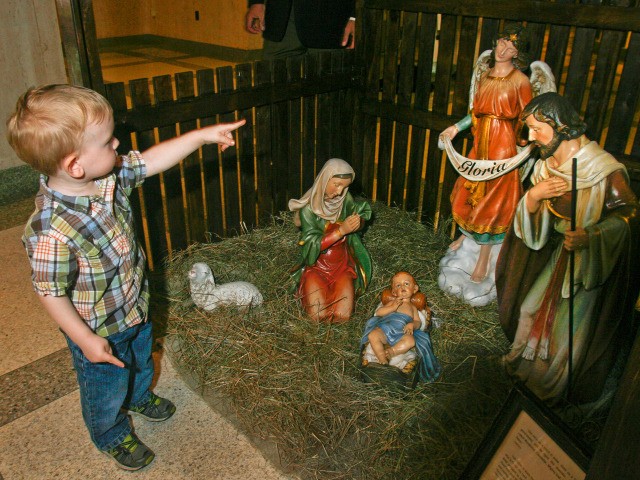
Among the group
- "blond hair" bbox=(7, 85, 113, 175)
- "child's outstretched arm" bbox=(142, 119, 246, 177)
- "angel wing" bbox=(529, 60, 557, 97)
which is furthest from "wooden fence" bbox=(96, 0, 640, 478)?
"blond hair" bbox=(7, 85, 113, 175)

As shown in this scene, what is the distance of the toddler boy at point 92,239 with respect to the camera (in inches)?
85.8

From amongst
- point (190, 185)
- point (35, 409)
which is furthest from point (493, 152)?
point (35, 409)

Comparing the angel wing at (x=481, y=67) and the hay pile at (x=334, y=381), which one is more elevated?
the angel wing at (x=481, y=67)

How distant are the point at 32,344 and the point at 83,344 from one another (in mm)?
1797

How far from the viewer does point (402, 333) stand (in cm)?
319

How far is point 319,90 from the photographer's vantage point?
5133mm

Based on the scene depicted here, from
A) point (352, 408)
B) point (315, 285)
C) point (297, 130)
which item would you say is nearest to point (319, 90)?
point (297, 130)

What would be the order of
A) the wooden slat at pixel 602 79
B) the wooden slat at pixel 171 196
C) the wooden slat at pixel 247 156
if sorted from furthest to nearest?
the wooden slat at pixel 247 156, the wooden slat at pixel 171 196, the wooden slat at pixel 602 79

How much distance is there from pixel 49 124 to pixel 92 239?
1.61 feet

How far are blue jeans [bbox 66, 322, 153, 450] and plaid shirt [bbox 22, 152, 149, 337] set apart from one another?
0.17m

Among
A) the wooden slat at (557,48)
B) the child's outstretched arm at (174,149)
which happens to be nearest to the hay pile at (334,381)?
the child's outstretched arm at (174,149)

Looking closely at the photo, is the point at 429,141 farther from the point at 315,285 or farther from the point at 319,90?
the point at 315,285

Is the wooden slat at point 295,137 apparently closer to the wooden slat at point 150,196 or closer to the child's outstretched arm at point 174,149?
the wooden slat at point 150,196

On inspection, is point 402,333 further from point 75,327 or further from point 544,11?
point 544,11
